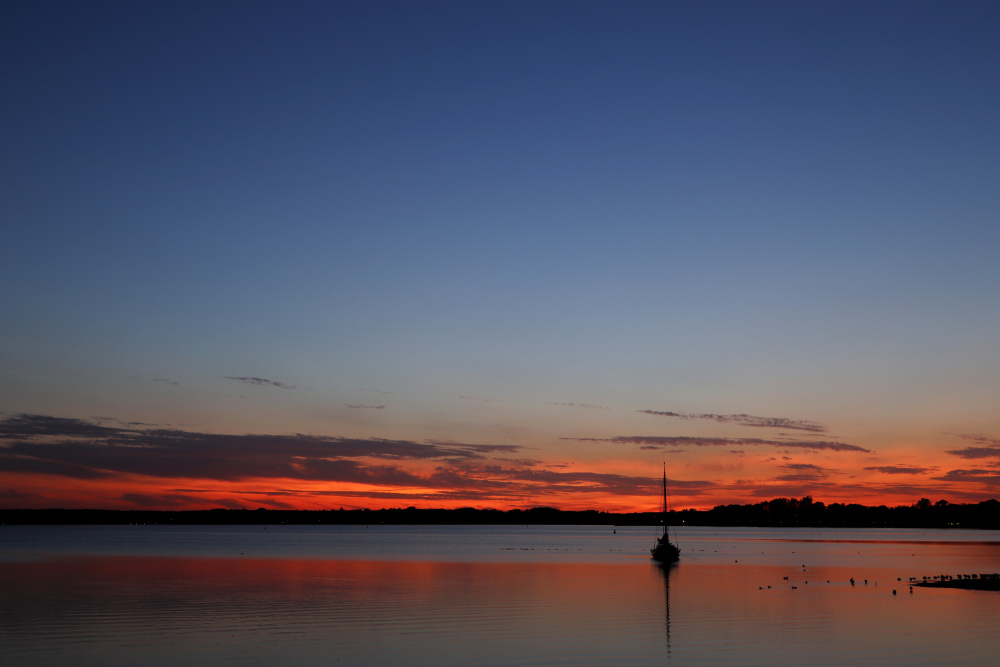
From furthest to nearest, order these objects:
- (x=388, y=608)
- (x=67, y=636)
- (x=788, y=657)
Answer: (x=388, y=608), (x=67, y=636), (x=788, y=657)

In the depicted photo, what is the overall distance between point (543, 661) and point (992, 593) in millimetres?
43210

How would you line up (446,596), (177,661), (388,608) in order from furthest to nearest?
(446,596) → (388,608) → (177,661)

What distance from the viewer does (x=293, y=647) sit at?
117 feet

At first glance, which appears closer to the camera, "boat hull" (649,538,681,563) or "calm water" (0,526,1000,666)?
"calm water" (0,526,1000,666)

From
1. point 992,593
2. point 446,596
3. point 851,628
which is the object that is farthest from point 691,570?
point 851,628

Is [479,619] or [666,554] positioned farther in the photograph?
[666,554]

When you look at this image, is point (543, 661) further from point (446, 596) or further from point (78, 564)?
point (78, 564)

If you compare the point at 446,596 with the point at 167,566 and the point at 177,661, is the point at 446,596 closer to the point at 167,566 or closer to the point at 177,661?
the point at 177,661

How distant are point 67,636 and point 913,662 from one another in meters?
36.3

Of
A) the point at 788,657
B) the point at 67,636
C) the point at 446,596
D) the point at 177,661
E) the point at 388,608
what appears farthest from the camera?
the point at 446,596

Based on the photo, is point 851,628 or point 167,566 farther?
point 167,566

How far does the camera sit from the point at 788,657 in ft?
115

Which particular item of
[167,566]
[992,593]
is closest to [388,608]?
[992,593]

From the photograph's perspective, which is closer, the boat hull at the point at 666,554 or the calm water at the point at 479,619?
the calm water at the point at 479,619
